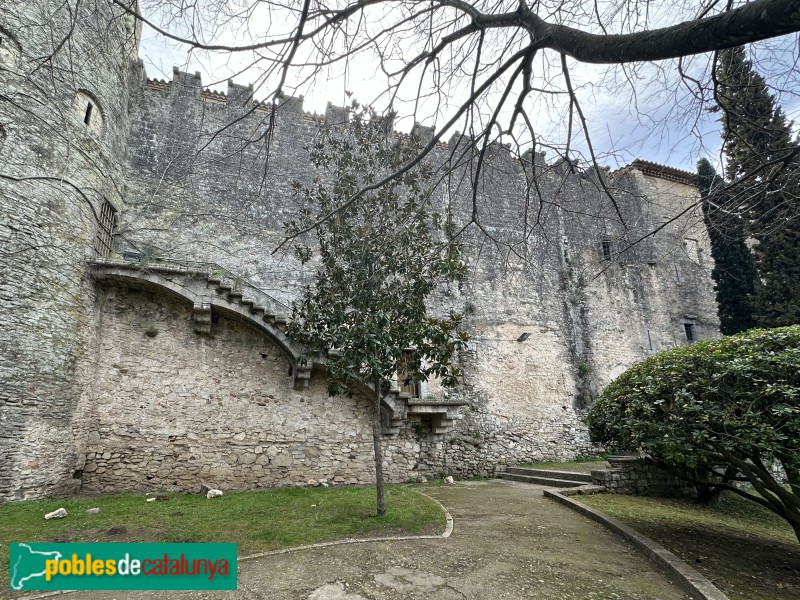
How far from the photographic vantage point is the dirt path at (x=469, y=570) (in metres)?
4.25

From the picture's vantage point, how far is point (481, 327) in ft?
48.2

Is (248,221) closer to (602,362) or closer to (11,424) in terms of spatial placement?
(11,424)

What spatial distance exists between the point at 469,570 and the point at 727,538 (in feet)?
15.2

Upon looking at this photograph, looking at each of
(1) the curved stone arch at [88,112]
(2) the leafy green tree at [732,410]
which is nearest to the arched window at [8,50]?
(1) the curved stone arch at [88,112]

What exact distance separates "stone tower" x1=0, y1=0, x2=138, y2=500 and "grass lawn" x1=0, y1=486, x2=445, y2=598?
945mm

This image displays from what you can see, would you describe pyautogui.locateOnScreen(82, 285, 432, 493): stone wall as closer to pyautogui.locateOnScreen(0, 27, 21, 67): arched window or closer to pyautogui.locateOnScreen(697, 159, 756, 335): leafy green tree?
pyautogui.locateOnScreen(0, 27, 21, 67): arched window

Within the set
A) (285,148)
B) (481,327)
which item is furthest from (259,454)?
(285,148)

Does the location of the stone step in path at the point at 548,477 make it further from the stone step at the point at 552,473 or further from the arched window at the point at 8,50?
the arched window at the point at 8,50

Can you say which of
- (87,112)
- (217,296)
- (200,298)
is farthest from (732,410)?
(87,112)

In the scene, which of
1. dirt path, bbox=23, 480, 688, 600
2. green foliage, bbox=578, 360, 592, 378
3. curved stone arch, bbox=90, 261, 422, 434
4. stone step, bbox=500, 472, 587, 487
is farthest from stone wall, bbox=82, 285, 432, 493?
green foliage, bbox=578, 360, 592, 378

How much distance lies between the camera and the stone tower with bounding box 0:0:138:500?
24.9 feet

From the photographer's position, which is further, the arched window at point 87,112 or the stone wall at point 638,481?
the stone wall at point 638,481

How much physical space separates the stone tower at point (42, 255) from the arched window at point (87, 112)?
0.04 meters

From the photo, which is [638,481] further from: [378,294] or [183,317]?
[183,317]
